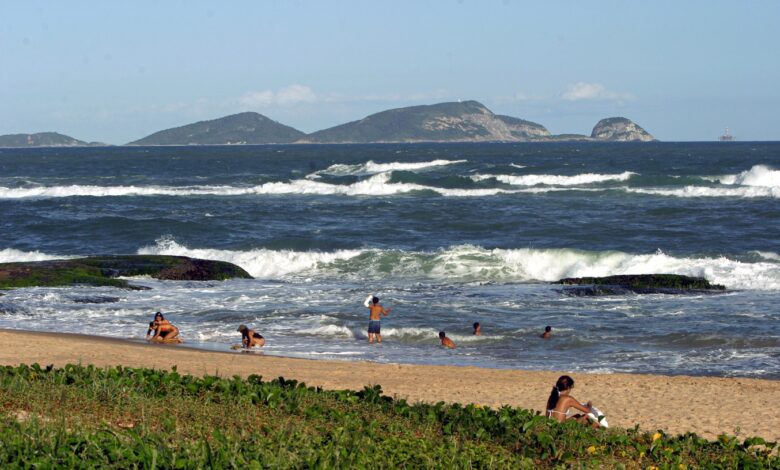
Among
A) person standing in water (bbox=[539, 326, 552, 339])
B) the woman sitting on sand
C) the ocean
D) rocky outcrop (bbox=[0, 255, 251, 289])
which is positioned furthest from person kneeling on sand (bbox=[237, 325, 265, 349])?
rocky outcrop (bbox=[0, 255, 251, 289])

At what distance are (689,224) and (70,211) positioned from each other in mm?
27378

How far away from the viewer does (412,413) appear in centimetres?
923

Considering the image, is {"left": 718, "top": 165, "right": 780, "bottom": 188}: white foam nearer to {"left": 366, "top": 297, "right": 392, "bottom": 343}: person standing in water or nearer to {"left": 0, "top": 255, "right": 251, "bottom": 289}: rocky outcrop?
{"left": 0, "top": 255, "right": 251, "bottom": 289}: rocky outcrop

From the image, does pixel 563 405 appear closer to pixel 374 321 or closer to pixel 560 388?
pixel 560 388

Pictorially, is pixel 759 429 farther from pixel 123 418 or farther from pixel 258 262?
pixel 258 262

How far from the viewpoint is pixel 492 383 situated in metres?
14.8

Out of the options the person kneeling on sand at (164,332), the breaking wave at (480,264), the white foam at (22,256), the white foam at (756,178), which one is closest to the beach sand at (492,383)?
the person kneeling on sand at (164,332)

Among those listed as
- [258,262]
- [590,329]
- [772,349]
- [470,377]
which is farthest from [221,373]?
[258,262]

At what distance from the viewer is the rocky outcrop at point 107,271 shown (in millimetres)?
25250

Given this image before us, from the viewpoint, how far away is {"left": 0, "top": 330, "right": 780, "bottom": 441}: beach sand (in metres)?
12.8

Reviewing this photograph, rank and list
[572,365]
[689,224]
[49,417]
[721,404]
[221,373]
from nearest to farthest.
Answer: [49,417] → [721,404] → [221,373] → [572,365] → [689,224]

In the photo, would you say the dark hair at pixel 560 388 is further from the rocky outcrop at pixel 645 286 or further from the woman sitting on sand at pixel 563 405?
the rocky outcrop at pixel 645 286

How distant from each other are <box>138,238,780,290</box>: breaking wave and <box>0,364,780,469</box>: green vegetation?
61.7ft

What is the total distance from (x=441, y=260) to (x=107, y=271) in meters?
9.66
